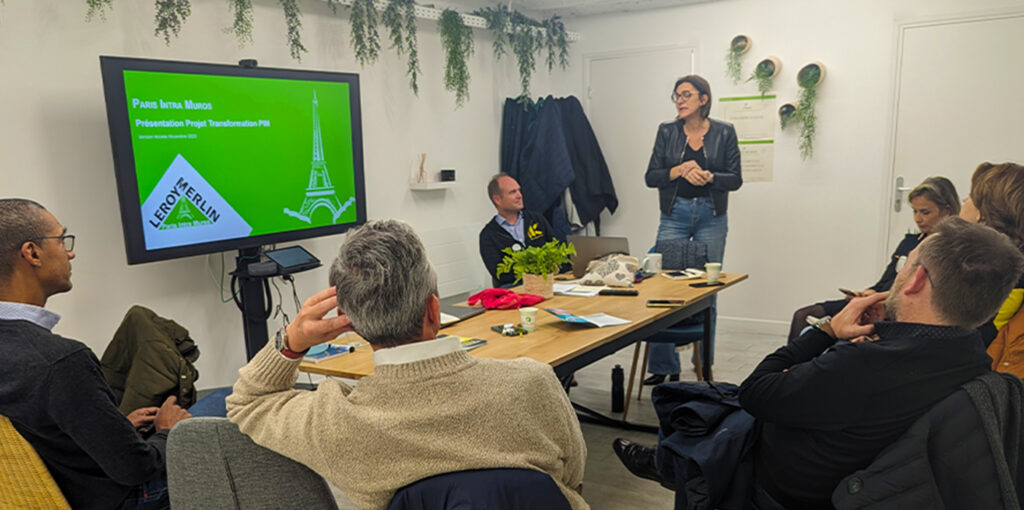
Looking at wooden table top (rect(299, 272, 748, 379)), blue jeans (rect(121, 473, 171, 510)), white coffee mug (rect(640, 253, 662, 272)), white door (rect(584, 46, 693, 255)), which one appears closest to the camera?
blue jeans (rect(121, 473, 171, 510))

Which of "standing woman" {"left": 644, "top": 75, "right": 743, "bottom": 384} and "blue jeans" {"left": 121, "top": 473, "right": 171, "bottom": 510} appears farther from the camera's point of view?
"standing woman" {"left": 644, "top": 75, "right": 743, "bottom": 384}

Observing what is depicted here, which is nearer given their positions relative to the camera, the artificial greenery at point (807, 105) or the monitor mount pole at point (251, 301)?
the monitor mount pole at point (251, 301)

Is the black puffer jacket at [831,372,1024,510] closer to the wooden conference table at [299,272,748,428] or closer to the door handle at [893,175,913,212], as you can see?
the wooden conference table at [299,272,748,428]

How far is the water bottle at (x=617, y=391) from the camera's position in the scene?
3.91 meters

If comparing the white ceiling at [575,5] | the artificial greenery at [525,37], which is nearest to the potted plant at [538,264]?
the artificial greenery at [525,37]

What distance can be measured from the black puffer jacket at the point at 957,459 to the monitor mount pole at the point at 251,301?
2897 mm

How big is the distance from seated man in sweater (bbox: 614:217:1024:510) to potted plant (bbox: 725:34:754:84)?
13.2ft

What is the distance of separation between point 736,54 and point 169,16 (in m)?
3.94

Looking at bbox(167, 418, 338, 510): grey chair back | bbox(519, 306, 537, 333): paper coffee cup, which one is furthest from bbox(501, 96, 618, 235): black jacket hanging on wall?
bbox(167, 418, 338, 510): grey chair back

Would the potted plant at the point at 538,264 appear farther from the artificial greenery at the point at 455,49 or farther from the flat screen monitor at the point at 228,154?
the artificial greenery at the point at 455,49

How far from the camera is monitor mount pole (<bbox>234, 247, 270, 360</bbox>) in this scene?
142 inches

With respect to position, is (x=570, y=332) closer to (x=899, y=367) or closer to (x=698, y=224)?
(x=899, y=367)

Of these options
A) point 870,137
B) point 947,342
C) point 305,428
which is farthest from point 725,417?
point 870,137

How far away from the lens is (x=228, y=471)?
1.33m
